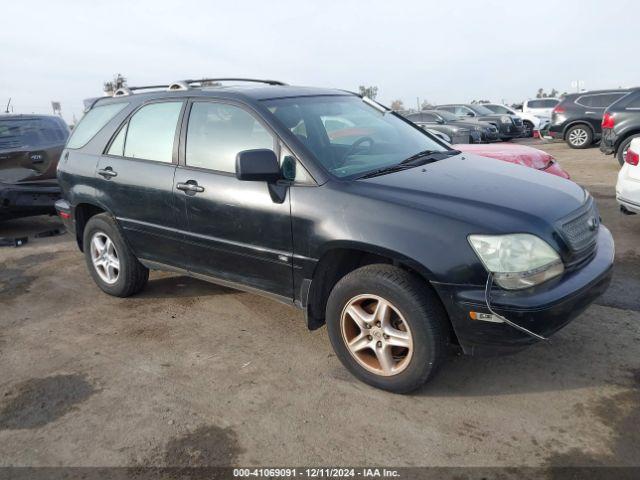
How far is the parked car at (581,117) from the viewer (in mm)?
14195

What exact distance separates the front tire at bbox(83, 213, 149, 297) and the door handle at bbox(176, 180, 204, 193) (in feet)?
3.32

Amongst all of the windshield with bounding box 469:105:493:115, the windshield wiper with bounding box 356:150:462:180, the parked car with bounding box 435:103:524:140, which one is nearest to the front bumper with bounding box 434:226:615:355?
the windshield wiper with bounding box 356:150:462:180

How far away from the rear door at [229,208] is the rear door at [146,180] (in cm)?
15

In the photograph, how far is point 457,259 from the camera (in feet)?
8.69

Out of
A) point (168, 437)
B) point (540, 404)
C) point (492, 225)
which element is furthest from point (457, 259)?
point (168, 437)

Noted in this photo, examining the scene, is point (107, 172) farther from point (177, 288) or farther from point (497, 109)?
point (497, 109)

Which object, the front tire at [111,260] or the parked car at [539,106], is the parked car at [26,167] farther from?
the parked car at [539,106]

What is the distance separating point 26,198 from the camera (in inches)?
267

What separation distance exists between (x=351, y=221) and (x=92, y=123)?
10.0 ft

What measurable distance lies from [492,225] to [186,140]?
2281mm

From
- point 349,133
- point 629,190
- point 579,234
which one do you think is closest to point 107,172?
point 349,133

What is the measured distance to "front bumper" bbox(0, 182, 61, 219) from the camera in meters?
6.66

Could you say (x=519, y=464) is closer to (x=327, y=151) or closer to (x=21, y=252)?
(x=327, y=151)

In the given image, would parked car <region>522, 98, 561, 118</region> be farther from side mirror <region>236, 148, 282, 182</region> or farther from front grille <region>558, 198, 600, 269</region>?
side mirror <region>236, 148, 282, 182</region>
